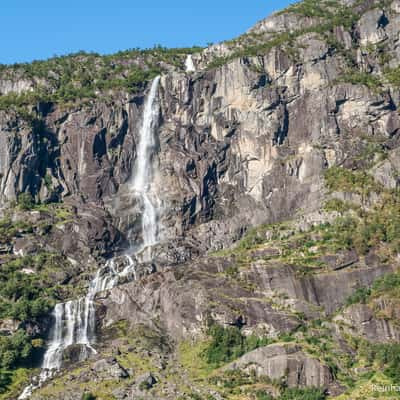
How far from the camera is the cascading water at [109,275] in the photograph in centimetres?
10712

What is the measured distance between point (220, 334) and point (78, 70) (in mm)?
73808

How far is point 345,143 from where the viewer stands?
5330 inches

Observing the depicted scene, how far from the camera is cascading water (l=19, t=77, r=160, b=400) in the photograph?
107m

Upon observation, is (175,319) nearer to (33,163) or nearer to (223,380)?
(223,380)

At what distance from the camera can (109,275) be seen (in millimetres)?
122250

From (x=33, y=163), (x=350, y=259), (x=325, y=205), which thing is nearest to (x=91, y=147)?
(x=33, y=163)

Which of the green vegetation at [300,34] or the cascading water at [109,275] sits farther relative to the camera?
the green vegetation at [300,34]

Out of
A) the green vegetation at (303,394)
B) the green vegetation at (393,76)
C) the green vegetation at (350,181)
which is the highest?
the green vegetation at (393,76)

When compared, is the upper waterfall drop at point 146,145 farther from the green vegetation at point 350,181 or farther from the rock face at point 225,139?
the green vegetation at point 350,181

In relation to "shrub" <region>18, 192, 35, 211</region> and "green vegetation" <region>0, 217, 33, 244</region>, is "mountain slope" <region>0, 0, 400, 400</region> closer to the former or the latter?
"green vegetation" <region>0, 217, 33, 244</region>

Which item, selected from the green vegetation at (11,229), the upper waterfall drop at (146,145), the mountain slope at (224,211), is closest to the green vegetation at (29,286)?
the mountain slope at (224,211)

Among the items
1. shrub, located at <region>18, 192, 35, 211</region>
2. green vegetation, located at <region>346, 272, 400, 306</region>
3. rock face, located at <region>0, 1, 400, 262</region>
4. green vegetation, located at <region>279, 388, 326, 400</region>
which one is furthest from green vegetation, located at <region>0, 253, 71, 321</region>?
green vegetation, located at <region>346, 272, 400, 306</region>

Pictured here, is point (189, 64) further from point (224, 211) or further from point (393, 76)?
point (393, 76)

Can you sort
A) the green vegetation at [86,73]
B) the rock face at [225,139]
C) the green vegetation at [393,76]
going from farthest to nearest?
1. the green vegetation at [86,73]
2. the green vegetation at [393,76]
3. the rock face at [225,139]
